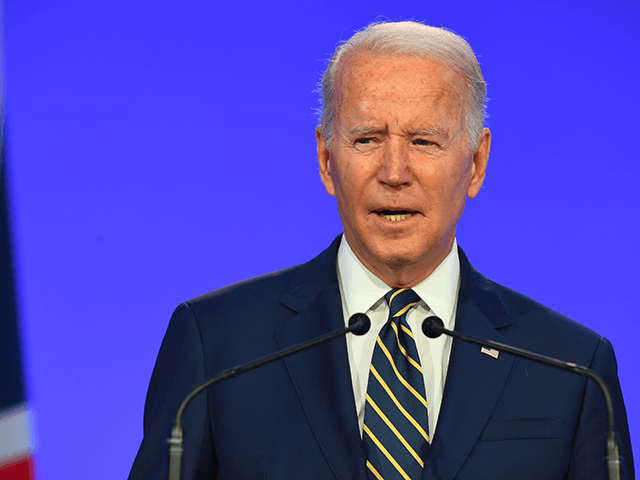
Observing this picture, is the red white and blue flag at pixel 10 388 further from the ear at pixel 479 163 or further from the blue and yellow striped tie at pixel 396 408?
the ear at pixel 479 163

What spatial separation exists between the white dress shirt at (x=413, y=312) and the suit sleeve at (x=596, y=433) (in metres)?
0.30

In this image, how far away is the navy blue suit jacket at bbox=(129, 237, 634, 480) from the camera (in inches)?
58.8

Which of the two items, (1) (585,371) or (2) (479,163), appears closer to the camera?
(1) (585,371)

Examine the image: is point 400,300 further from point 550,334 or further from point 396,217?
point 550,334

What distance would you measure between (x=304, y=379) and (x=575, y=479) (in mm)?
600

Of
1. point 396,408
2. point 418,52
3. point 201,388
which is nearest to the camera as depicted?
point 201,388

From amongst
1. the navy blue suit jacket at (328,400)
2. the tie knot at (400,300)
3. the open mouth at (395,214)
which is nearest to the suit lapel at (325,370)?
the navy blue suit jacket at (328,400)

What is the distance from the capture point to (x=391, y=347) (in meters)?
1.59

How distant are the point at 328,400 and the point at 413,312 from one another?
29cm

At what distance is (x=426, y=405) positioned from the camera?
1.54m

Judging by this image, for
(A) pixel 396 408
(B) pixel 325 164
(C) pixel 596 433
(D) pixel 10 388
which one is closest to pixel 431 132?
(B) pixel 325 164

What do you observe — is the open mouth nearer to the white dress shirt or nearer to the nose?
the nose

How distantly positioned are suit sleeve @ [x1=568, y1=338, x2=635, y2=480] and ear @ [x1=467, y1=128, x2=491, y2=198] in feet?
1.52

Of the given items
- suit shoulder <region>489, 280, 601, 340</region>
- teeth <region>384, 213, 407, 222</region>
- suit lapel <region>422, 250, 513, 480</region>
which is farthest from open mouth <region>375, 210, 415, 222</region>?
suit shoulder <region>489, 280, 601, 340</region>
